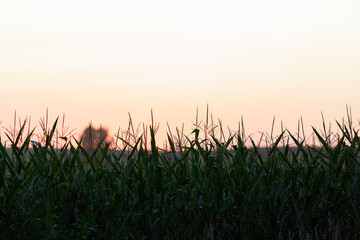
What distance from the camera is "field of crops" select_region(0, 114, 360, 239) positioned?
155 inches

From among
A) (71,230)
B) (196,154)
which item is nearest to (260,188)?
Result: (196,154)

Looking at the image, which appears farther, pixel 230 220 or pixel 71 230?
pixel 230 220

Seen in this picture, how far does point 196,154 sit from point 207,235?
2.73ft

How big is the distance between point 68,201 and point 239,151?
5.33ft

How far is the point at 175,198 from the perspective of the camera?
13.8ft

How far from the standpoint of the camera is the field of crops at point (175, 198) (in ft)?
12.9

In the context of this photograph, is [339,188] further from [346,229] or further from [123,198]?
[123,198]

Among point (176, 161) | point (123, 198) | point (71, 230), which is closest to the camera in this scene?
point (71, 230)

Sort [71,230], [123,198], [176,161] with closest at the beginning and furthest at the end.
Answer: [71,230] → [123,198] → [176,161]

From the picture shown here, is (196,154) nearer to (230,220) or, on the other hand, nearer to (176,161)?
(176,161)

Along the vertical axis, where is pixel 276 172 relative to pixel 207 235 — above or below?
above

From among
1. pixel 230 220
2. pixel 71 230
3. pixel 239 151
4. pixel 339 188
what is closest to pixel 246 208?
pixel 230 220

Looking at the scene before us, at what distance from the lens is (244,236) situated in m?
4.00

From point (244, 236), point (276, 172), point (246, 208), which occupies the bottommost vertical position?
point (244, 236)
